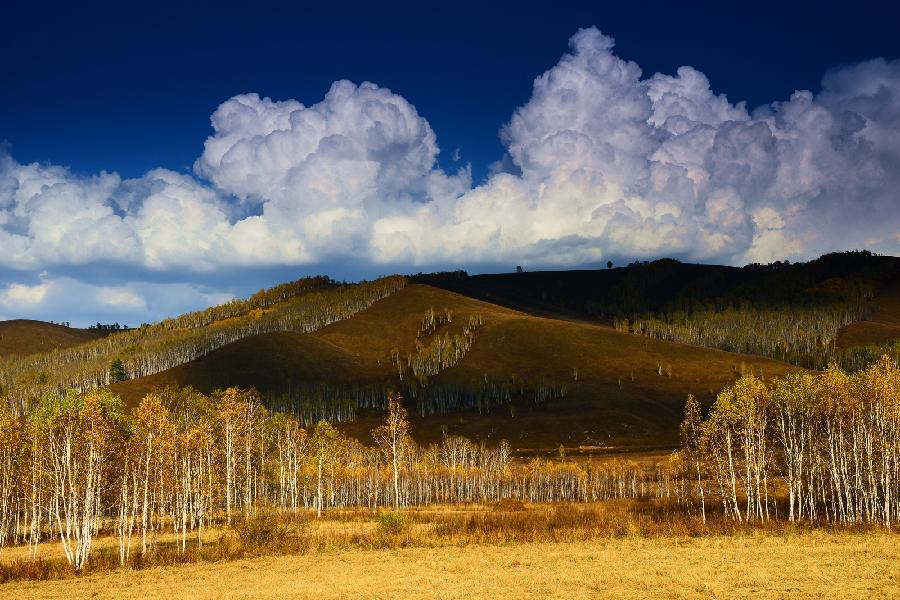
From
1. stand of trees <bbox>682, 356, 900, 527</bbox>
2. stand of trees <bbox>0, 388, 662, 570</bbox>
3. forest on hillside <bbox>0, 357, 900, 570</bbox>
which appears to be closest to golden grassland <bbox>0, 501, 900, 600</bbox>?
stand of trees <bbox>0, 388, 662, 570</bbox>

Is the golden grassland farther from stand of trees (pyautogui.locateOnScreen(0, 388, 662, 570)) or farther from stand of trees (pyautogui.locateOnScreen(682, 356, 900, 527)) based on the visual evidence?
stand of trees (pyautogui.locateOnScreen(682, 356, 900, 527))

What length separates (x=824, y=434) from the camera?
73500 millimetres

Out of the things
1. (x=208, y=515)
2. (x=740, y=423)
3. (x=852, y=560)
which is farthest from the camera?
(x=208, y=515)

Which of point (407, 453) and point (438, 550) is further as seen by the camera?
point (407, 453)

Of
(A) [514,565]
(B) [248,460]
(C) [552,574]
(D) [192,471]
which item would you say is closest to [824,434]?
(A) [514,565]

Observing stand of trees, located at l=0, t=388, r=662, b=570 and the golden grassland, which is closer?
the golden grassland

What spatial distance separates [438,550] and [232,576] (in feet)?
50.1

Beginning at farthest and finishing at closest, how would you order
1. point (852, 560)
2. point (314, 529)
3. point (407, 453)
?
1. point (407, 453)
2. point (314, 529)
3. point (852, 560)

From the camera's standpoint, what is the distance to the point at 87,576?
41.8 meters

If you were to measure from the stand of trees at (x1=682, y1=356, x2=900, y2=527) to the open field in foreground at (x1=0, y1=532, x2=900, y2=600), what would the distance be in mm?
16128

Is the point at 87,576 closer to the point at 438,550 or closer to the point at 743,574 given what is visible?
the point at 438,550

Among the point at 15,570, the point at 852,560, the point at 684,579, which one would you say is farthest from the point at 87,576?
the point at 852,560

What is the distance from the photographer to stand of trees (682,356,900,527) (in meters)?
62.9

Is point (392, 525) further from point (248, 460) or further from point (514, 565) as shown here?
point (248, 460)
